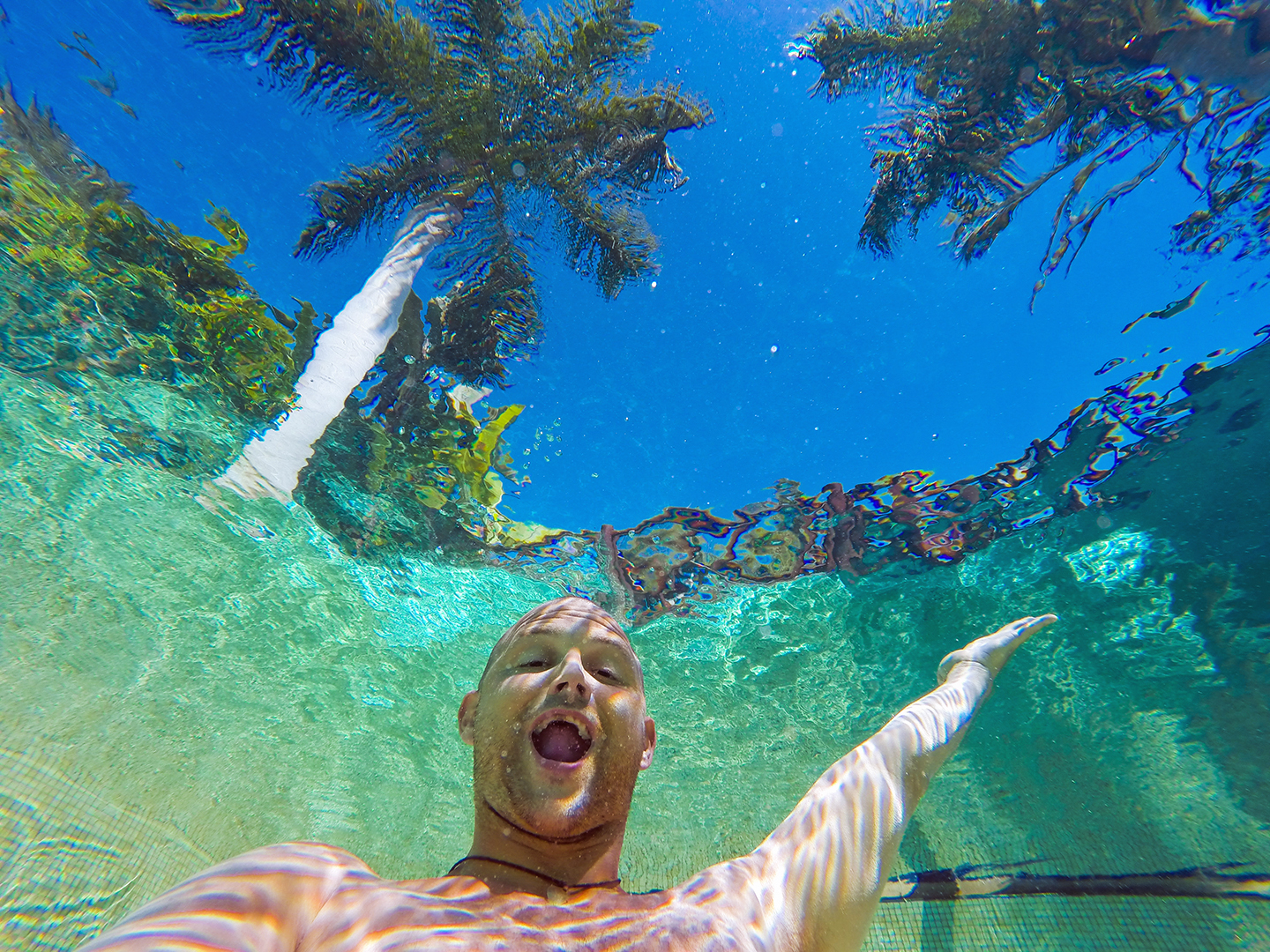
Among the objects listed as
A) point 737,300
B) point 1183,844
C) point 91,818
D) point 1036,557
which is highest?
point 737,300

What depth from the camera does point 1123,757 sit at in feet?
42.8

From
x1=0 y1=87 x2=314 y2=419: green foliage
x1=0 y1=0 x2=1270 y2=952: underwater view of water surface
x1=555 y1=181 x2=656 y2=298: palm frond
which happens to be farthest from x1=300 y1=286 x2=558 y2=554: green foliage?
x1=555 y1=181 x2=656 y2=298: palm frond

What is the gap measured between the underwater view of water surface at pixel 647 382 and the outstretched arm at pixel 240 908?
7162 mm

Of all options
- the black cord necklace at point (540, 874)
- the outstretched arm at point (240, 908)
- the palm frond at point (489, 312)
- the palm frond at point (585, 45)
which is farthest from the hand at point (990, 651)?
the palm frond at point (585, 45)

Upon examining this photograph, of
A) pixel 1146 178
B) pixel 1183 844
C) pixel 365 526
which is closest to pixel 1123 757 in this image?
pixel 1183 844

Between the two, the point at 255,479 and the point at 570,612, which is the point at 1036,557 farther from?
the point at 255,479

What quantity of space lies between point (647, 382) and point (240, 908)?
7.61 metres

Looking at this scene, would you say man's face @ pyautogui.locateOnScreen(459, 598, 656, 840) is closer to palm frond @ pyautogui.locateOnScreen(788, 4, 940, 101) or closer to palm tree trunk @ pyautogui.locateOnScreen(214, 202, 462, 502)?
palm tree trunk @ pyautogui.locateOnScreen(214, 202, 462, 502)

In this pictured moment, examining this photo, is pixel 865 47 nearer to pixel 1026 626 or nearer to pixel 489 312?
pixel 489 312

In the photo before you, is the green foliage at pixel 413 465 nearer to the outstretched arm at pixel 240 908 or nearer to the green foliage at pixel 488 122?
the green foliage at pixel 488 122

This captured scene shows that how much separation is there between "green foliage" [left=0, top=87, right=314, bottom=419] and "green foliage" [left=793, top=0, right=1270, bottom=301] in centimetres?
840

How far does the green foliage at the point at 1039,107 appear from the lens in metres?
5.59

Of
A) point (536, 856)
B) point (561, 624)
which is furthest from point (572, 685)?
point (536, 856)

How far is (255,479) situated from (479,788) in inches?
380
